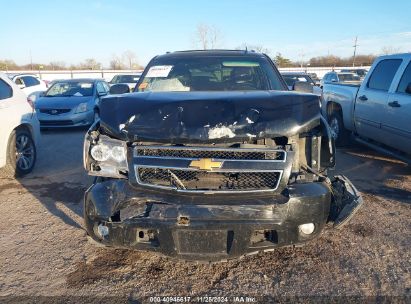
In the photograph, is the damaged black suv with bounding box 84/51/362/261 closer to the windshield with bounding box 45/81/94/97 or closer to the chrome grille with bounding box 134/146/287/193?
the chrome grille with bounding box 134/146/287/193

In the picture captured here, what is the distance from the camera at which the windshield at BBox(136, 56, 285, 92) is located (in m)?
4.27

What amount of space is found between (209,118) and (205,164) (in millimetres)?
342

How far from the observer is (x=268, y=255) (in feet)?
11.3

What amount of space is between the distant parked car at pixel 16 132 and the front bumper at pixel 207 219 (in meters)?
3.76

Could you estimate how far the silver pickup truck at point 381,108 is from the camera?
554cm

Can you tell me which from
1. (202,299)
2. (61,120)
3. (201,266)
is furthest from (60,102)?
(202,299)

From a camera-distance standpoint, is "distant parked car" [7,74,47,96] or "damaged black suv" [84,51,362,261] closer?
"damaged black suv" [84,51,362,261]

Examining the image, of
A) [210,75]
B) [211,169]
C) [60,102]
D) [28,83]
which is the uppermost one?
[210,75]

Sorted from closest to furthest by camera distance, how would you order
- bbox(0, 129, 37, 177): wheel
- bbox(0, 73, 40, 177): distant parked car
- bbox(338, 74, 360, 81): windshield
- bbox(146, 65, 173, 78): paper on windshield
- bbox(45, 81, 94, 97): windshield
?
bbox(146, 65, 173, 78): paper on windshield → bbox(0, 73, 40, 177): distant parked car → bbox(0, 129, 37, 177): wheel → bbox(45, 81, 94, 97): windshield → bbox(338, 74, 360, 81): windshield

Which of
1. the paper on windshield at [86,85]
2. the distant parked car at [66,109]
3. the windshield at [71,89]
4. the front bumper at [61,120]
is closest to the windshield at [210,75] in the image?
the distant parked car at [66,109]

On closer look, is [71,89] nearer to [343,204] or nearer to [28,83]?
[28,83]

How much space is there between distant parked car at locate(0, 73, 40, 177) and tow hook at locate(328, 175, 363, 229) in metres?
4.89

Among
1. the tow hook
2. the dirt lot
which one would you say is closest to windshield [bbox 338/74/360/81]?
the dirt lot

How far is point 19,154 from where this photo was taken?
20.5ft
